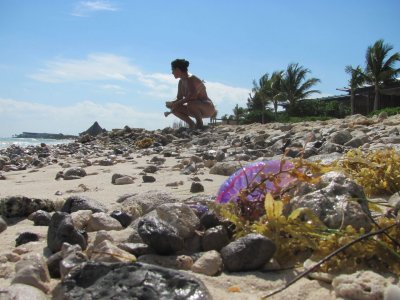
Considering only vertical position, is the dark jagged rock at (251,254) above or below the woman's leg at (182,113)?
below

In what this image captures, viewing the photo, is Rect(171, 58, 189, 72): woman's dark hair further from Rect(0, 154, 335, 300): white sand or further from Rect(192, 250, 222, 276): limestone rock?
Rect(192, 250, 222, 276): limestone rock

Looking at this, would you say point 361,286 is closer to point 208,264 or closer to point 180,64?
point 208,264

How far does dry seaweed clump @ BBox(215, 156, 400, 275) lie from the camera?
1510mm

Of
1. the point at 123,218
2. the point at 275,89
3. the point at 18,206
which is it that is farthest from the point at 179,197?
the point at 275,89

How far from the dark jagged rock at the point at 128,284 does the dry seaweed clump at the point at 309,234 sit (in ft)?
1.33

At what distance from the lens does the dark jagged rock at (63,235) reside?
6.01 ft

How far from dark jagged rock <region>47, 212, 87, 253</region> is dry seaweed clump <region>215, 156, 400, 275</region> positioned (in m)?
0.62

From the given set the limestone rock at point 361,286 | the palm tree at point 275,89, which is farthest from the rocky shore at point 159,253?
the palm tree at point 275,89

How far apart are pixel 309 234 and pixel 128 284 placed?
73 centimetres

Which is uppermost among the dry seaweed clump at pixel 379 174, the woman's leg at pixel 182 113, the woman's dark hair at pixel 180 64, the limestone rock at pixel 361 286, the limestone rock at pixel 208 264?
the woman's dark hair at pixel 180 64

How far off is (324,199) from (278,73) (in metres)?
43.6

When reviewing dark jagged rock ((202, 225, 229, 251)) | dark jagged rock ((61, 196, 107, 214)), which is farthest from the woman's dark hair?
dark jagged rock ((202, 225, 229, 251))

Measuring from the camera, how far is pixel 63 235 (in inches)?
72.4

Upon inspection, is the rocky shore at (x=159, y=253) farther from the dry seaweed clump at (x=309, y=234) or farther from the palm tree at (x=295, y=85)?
the palm tree at (x=295, y=85)
